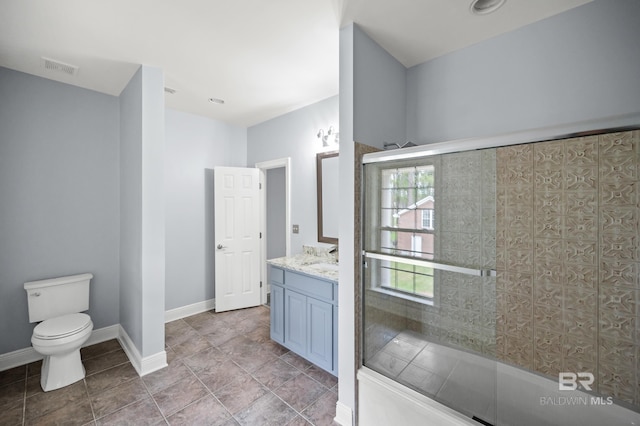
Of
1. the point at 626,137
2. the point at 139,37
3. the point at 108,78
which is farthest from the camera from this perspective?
the point at 108,78

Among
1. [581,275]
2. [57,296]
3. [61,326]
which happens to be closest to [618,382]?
[581,275]

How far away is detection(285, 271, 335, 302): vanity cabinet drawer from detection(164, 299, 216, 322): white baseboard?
1745 millimetres

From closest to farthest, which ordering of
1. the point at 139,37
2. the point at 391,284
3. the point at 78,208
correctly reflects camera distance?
1. the point at 391,284
2. the point at 139,37
3. the point at 78,208

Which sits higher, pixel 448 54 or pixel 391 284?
pixel 448 54

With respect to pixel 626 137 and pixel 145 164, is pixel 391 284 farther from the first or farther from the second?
pixel 145 164

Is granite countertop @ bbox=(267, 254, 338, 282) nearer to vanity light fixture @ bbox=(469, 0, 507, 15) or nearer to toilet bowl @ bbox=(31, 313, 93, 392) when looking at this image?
toilet bowl @ bbox=(31, 313, 93, 392)

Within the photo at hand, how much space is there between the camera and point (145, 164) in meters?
2.34

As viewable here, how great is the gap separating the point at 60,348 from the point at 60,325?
228 mm

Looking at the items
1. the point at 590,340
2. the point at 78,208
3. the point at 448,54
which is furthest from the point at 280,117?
the point at 590,340

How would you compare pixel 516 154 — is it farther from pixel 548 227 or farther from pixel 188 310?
pixel 188 310

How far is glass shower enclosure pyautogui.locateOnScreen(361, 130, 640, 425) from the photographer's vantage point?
48.4 inches

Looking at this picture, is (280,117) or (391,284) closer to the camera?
(391,284)

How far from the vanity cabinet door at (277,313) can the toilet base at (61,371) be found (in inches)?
63.4

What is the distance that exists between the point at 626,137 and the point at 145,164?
3.01 meters
